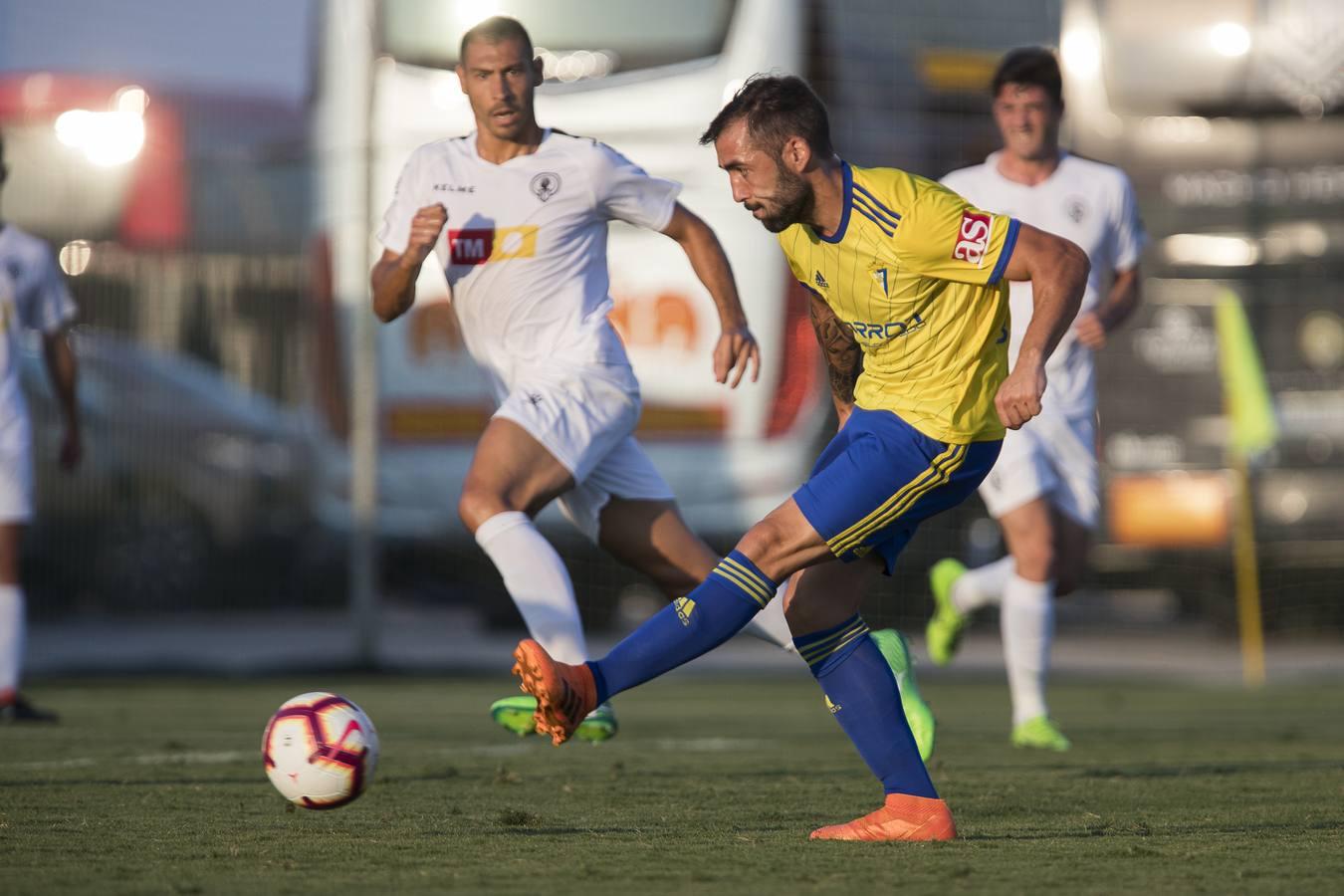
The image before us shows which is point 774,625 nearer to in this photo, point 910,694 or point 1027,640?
point 910,694

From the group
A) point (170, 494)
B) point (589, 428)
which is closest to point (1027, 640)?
point (589, 428)

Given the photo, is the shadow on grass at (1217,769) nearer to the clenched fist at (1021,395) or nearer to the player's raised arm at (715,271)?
the player's raised arm at (715,271)

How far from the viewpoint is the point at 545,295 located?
6.26 meters

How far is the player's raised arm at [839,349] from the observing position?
16.0ft

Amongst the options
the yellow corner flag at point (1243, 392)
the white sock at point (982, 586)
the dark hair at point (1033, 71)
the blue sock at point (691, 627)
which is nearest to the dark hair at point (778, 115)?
the blue sock at point (691, 627)

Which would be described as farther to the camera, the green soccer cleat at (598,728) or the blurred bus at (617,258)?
the blurred bus at (617,258)

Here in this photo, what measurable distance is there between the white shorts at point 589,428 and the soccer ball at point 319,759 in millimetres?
1435

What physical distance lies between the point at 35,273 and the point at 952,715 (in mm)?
4635

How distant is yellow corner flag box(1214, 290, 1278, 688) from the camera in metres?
12.3

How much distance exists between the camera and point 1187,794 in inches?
224

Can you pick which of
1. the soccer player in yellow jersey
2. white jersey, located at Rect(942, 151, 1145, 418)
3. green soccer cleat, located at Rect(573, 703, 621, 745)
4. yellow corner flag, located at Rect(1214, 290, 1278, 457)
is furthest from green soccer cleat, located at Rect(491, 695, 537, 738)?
yellow corner flag, located at Rect(1214, 290, 1278, 457)

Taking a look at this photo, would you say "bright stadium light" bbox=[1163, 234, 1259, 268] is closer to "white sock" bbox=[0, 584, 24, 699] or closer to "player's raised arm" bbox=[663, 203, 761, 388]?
"player's raised arm" bbox=[663, 203, 761, 388]

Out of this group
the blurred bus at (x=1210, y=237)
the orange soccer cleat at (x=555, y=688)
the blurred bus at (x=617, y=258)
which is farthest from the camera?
the blurred bus at (x=1210, y=237)

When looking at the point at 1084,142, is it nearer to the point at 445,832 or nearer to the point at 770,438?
the point at 770,438
